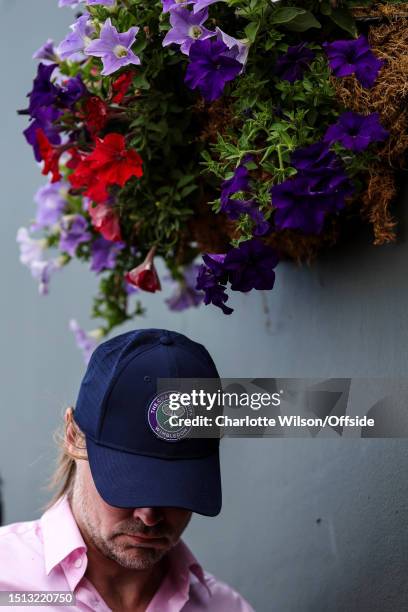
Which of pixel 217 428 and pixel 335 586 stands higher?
pixel 217 428

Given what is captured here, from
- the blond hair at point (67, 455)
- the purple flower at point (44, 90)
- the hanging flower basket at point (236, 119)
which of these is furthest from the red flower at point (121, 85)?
the blond hair at point (67, 455)

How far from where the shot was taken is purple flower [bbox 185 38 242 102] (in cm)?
163

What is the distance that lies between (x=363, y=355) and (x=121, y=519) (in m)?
0.64

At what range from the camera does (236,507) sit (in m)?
2.64

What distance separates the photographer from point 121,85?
1.82 metres

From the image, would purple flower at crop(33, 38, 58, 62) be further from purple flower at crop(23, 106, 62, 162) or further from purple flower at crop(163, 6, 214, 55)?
purple flower at crop(163, 6, 214, 55)

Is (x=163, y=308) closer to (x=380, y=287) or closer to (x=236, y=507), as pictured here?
(x=236, y=507)

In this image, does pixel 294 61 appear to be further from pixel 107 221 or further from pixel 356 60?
pixel 107 221

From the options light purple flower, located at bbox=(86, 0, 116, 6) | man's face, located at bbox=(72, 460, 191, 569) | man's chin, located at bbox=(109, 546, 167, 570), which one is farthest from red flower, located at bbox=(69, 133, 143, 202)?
man's chin, located at bbox=(109, 546, 167, 570)

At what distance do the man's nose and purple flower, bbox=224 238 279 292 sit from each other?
47cm

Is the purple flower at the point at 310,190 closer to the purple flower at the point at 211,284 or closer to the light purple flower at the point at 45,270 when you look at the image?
the purple flower at the point at 211,284

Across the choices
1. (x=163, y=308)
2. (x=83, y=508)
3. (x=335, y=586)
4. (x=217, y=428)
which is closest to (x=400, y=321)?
(x=217, y=428)

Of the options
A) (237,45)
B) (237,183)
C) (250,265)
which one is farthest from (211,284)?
(237,45)

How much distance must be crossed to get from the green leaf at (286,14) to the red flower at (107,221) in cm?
60
